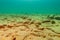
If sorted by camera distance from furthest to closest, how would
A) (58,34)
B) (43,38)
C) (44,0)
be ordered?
1. (44,0)
2. (58,34)
3. (43,38)

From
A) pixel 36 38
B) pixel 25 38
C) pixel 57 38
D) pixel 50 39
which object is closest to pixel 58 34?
pixel 57 38

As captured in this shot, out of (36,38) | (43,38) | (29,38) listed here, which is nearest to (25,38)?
(29,38)

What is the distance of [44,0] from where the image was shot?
352 feet

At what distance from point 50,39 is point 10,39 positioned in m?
0.80

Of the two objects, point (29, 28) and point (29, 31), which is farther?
point (29, 28)

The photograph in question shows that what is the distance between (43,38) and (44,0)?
108180 millimetres

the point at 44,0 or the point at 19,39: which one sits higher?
the point at 19,39

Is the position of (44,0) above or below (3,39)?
below

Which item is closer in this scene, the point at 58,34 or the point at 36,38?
the point at 36,38

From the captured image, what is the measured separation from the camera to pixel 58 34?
2.41 m

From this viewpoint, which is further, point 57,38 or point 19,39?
point 57,38

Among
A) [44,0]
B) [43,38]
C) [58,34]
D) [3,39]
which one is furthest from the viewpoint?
[44,0]

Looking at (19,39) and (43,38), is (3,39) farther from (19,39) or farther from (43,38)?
(43,38)

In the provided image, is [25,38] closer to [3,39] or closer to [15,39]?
[15,39]
